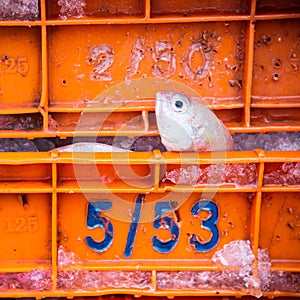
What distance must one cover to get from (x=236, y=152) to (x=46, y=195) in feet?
3.30

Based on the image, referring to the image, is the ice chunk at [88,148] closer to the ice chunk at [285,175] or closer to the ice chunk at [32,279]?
the ice chunk at [32,279]

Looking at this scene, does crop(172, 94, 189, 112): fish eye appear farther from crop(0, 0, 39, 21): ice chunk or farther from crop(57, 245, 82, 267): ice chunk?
crop(57, 245, 82, 267): ice chunk

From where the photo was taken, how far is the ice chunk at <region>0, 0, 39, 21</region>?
2.55 metres

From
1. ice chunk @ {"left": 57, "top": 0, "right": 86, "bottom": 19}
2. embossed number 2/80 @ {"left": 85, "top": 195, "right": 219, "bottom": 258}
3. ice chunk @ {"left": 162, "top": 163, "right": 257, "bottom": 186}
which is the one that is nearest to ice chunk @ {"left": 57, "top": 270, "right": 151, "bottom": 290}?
embossed number 2/80 @ {"left": 85, "top": 195, "right": 219, "bottom": 258}

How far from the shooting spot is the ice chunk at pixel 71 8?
2.58 meters

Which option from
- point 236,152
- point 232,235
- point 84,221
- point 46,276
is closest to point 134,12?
point 236,152

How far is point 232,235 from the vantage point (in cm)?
263

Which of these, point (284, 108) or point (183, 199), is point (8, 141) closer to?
point (183, 199)

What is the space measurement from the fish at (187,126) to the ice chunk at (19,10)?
77cm

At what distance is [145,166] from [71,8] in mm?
912

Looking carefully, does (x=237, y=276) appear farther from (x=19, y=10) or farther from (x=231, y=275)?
(x=19, y=10)

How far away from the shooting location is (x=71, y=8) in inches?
102

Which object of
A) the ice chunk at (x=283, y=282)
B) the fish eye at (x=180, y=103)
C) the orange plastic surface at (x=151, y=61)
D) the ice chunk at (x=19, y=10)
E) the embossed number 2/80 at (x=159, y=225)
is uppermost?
the ice chunk at (x=19, y=10)

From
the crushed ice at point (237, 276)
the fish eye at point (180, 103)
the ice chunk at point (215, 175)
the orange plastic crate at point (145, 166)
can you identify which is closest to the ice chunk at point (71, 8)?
the orange plastic crate at point (145, 166)
